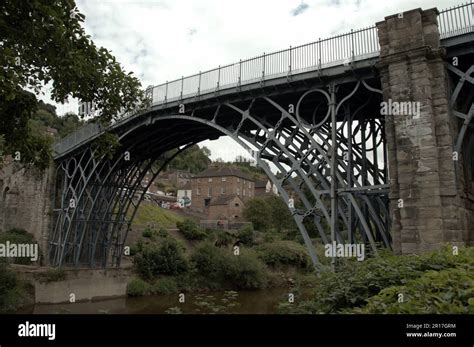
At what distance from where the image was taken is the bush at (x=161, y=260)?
27641mm

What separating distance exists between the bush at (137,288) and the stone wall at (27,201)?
5831 millimetres

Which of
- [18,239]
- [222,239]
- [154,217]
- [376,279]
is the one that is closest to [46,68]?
[376,279]

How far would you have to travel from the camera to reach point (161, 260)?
28.1 meters

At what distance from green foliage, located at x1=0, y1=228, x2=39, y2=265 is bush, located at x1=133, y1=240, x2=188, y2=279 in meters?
7.02

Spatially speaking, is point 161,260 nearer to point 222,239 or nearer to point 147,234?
point 147,234

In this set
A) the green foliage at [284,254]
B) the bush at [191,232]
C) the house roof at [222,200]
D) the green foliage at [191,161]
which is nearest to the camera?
the green foliage at [284,254]

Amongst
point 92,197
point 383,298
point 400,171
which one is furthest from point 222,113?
point 92,197

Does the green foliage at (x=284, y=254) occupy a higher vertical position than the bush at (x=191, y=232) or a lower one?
lower

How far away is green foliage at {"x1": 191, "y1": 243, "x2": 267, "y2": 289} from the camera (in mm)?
29062

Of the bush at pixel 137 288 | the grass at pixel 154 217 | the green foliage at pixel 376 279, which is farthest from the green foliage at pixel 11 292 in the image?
the grass at pixel 154 217

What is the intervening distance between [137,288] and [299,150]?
18100 mm

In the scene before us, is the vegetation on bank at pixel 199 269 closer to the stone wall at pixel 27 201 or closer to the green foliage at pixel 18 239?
the stone wall at pixel 27 201

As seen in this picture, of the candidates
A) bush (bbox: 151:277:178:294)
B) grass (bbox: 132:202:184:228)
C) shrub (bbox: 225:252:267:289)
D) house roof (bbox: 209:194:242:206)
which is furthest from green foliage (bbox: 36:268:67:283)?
house roof (bbox: 209:194:242:206)

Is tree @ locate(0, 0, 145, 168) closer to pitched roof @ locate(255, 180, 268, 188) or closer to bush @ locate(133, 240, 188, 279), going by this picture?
bush @ locate(133, 240, 188, 279)
